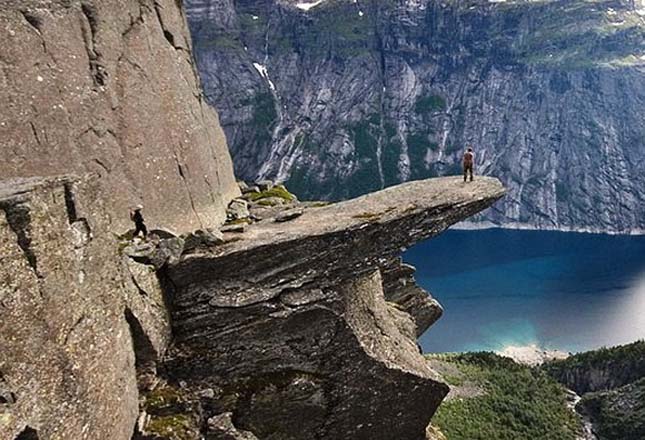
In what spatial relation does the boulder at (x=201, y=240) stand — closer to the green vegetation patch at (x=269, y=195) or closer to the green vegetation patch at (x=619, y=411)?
the green vegetation patch at (x=269, y=195)

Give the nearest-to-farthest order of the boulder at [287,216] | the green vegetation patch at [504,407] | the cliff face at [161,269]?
the cliff face at [161,269], the boulder at [287,216], the green vegetation patch at [504,407]

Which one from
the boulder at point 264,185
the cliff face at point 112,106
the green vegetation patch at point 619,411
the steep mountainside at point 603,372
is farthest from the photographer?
the steep mountainside at point 603,372

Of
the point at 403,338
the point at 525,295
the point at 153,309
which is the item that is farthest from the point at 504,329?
the point at 153,309

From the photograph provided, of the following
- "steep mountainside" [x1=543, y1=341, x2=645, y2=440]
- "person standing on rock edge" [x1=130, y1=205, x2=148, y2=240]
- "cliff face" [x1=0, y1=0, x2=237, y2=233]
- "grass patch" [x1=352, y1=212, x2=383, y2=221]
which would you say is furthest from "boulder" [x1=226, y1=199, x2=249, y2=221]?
"steep mountainside" [x1=543, y1=341, x2=645, y2=440]

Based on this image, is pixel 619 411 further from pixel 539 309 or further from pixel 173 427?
pixel 173 427

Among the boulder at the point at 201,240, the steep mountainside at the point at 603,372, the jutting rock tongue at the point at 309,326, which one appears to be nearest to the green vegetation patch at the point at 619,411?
the steep mountainside at the point at 603,372
